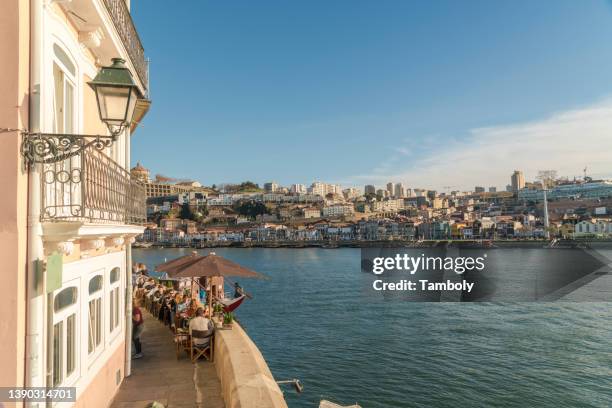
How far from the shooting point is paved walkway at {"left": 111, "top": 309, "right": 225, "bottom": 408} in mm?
6266

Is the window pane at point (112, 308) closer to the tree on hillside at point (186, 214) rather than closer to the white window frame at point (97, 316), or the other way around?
the white window frame at point (97, 316)

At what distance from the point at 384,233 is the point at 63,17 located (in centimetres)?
15511

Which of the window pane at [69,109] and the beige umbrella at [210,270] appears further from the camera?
the beige umbrella at [210,270]

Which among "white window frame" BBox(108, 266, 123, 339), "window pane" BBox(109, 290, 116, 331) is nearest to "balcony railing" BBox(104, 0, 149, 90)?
"white window frame" BBox(108, 266, 123, 339)

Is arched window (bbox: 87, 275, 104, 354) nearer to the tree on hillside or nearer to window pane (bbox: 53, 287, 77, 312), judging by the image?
window pane (bbox: 53, 287, 77, 312)

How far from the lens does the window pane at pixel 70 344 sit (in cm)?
422

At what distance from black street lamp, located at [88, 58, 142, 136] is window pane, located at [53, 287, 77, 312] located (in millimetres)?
1489

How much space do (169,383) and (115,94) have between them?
5.14 m

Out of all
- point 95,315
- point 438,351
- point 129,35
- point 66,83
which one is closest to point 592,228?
point 438,351

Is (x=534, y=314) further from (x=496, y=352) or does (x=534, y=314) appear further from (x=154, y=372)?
(x=154, y=372)

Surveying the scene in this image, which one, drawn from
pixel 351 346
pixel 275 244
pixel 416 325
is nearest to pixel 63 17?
pixel 351 346

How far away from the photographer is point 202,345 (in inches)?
315

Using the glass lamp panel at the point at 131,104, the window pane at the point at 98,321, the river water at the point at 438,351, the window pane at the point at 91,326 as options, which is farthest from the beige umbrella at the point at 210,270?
A: the river water at the point at 438,351

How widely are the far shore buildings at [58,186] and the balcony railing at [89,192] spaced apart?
2cm
